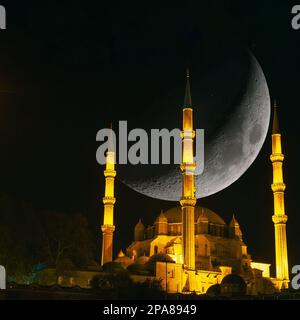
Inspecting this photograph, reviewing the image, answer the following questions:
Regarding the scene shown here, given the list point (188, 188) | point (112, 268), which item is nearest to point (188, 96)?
point (188, 188)

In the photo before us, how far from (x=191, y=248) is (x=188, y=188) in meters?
3.51

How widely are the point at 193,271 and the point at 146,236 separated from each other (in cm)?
883

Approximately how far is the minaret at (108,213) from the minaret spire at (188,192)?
17.8ft

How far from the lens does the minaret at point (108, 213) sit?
1554 inches

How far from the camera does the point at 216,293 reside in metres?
33.8

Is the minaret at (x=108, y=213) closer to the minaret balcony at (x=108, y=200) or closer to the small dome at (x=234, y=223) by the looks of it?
the minaret balcony at (x=108, y=200)

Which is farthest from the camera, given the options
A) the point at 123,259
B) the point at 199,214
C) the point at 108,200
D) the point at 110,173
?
the point at 199,214

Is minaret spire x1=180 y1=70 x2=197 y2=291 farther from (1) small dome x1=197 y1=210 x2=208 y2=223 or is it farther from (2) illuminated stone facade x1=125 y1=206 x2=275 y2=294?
(1) small dome x1=197 y1=210 x2=208 y2=223

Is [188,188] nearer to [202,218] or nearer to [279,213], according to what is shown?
[202,218]

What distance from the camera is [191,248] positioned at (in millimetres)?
35531

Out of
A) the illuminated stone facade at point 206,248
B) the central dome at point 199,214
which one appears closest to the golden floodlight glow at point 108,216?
the illuminated stone facade at point 206,248

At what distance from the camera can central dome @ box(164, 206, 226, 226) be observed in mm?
42531
